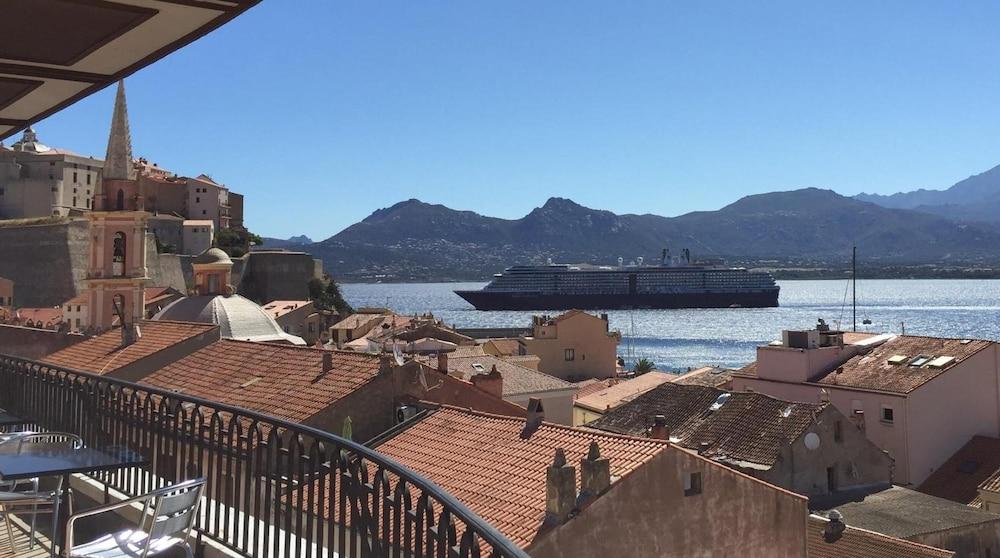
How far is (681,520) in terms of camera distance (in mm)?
12727

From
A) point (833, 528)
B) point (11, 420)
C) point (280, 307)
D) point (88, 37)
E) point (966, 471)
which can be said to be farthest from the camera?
point (280, 307)

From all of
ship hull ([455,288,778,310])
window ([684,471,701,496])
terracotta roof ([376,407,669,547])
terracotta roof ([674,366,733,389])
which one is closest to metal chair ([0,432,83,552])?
terracotta roof ([376,407,669,547])

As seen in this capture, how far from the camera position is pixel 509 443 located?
→ 46.6 feet

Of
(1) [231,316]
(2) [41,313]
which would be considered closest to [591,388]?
(1) [231,316]

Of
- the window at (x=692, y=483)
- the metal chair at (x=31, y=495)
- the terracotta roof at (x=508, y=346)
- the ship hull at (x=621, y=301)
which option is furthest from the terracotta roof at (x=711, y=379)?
the ship hull at (x=621, y=301)

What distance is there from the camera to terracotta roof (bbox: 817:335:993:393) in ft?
100

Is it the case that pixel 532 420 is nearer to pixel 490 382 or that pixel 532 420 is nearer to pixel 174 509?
pixel 490 382

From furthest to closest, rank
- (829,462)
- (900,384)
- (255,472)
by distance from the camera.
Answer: (900,384) → (829,462) → (255,472)

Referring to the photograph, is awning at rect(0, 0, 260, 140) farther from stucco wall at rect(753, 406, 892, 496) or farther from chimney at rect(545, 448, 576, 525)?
stucco wall at rect(753, 406, 892, 496)

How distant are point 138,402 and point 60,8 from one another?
338 cm

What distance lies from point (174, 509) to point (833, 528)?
52.0 ft

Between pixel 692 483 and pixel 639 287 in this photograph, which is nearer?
pixel 692 483

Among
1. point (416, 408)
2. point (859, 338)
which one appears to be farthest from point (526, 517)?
point (859, 338)

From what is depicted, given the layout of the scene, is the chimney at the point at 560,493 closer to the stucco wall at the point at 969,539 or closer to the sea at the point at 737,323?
the stucco wall at the point at 969,539
